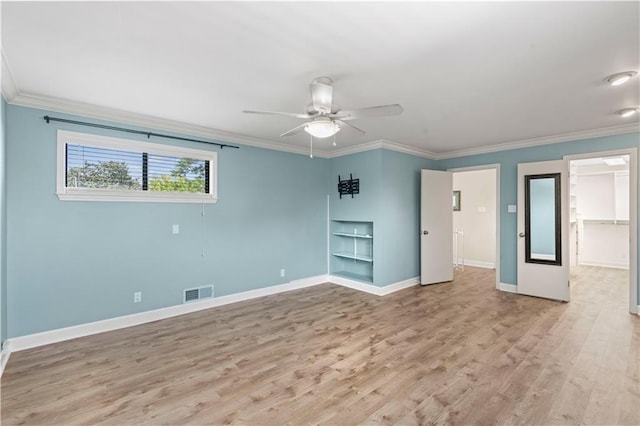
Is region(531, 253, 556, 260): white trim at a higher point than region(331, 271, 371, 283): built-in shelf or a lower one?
higher

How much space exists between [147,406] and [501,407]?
2510 millimetres

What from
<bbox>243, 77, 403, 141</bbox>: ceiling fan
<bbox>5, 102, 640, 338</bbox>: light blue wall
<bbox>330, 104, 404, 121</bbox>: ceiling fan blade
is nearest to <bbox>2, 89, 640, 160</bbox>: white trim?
<bbox>5, 102, 640, 338</bbox>: light blue wall

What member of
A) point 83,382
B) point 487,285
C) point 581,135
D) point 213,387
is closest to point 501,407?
point 213,387

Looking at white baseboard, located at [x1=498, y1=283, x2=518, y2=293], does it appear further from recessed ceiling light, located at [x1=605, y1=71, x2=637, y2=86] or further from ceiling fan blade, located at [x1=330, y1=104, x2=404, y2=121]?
ceiling fan blade, located at [x1=330, y1=104, x2=404, y2=121]

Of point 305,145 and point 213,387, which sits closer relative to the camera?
point 213,387

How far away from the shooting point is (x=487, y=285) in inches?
218

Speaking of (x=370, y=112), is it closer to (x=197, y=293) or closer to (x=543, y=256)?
(x=197, y=293)

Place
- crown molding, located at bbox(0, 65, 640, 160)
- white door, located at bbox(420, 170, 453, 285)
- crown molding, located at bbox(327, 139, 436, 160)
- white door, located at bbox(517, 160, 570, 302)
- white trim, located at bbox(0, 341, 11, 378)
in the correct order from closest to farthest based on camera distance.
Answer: white trim, located at bbox(0, 341, 11, 378) → crown molding, located at bbox(0, 65, 640, 160) → white door, located at bbox(517, 160, 570, 302) → crown molding, located at bbox(327, 139, 436, 160) → white door, located at bbox(420, 170, 453, 285)

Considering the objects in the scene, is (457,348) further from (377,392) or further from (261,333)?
(261,333)

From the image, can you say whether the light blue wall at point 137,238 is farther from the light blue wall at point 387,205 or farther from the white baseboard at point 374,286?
the light blue wall at point 387,205

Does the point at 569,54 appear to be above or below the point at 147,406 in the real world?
above

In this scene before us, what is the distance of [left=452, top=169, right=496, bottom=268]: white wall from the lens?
7215 millimetres

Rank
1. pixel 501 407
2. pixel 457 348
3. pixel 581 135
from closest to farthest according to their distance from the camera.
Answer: pixel 501 407 < pixel 457 348 < pixel 581 135

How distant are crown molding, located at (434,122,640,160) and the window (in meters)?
4.43
